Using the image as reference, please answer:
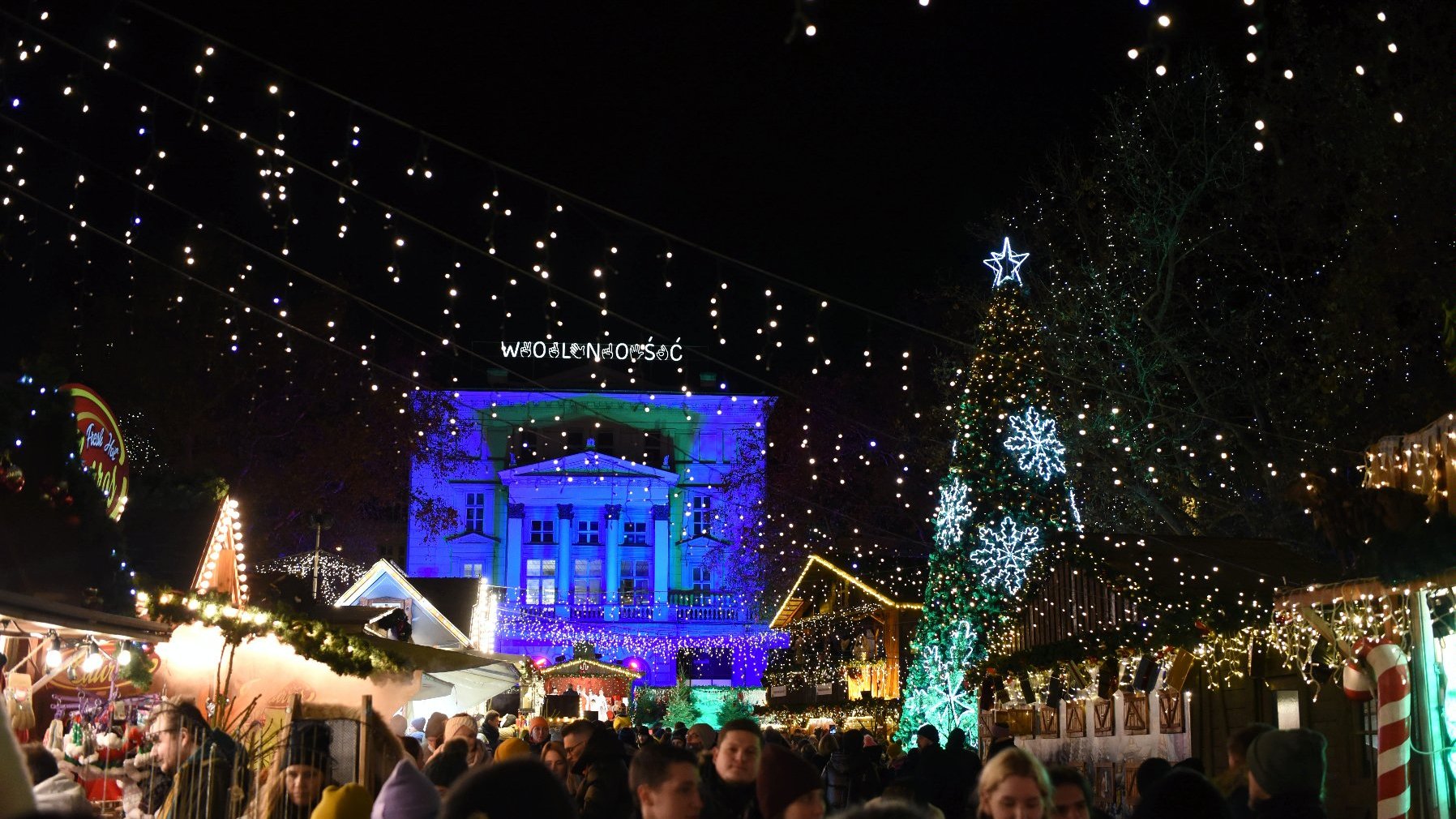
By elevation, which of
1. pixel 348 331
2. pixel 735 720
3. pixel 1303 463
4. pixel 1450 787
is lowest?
pixel 1450 787

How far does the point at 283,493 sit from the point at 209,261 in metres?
5.03

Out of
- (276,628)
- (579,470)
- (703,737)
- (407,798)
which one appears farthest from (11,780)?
(579,470)

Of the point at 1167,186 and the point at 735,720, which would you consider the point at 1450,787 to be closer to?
the point at 735,720

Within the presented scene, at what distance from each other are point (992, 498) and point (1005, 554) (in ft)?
2.59

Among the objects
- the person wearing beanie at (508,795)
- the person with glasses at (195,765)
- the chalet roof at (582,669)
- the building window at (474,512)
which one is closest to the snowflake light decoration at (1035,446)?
the person with glasses at (195,765)

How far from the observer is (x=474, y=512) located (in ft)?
193

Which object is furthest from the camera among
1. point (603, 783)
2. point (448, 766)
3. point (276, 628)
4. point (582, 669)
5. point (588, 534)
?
point (588, 534)

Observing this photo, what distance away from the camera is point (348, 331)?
32938mm

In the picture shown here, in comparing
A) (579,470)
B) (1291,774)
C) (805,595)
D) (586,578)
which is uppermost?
(579,470)

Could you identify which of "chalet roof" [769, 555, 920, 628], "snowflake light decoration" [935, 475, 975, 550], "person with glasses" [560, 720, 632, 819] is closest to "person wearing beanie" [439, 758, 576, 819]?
"person with glasses" [560, 720, 632, 819]

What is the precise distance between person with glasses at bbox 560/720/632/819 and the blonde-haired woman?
2224 mm

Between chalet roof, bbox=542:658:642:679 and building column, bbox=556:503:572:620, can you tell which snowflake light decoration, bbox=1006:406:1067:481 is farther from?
building column, bbox=556:503:572:620

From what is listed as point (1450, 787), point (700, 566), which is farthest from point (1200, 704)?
point (700, 566)

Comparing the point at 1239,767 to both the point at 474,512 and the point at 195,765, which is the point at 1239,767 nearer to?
the point at 195,765
